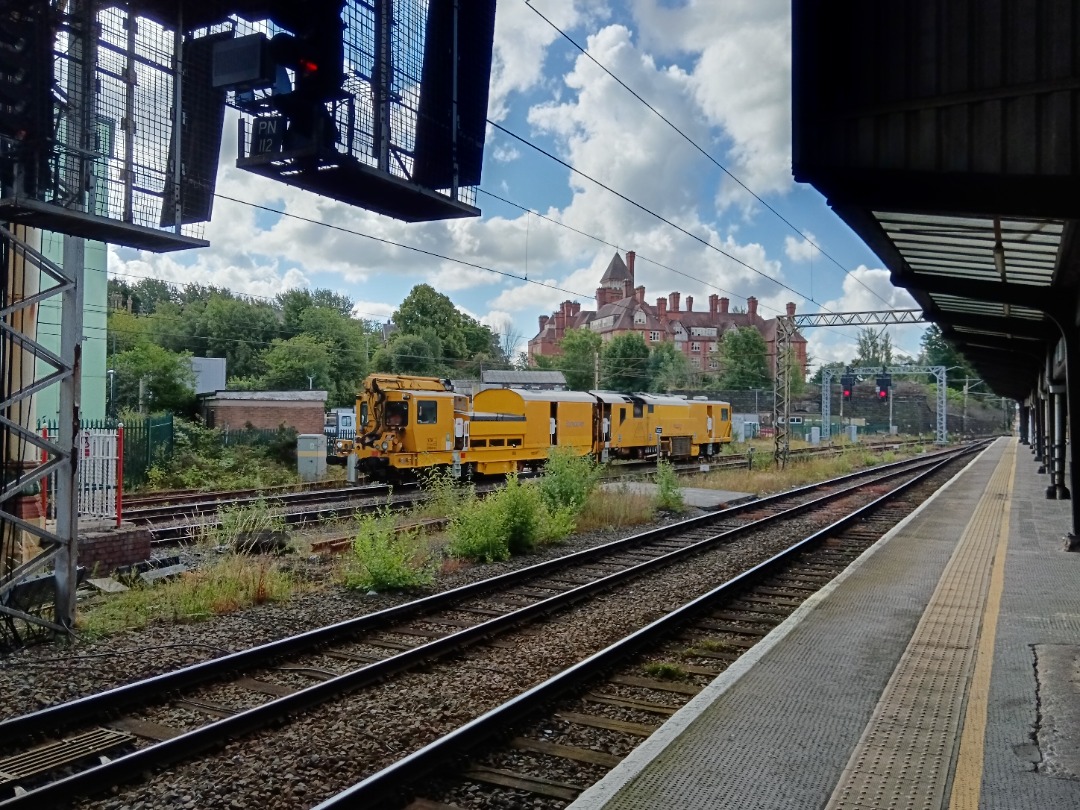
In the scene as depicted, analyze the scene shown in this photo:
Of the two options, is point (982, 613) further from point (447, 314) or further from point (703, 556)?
point (447, 314)

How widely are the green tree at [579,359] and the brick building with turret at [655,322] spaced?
97.8 feet

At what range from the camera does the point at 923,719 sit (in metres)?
5.43

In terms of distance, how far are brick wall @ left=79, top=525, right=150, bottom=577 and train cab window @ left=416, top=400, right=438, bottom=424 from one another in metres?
11.2

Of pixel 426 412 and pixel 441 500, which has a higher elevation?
pixel 426 412

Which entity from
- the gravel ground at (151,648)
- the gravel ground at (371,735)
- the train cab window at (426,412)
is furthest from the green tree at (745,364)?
the gravel ground at (371,735)

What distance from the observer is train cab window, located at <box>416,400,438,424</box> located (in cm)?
2217

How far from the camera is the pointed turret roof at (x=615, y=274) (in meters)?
141

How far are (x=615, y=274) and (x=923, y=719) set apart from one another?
14119cm

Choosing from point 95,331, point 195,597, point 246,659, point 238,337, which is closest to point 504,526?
point 195,597

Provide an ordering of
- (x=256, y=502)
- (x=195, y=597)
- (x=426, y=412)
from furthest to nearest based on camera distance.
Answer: (x=426, y=412) → (x=256, y=502) → (x=195, y=597)

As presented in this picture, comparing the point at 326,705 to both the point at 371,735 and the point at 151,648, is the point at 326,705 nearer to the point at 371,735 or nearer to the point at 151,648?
the point at 371,735

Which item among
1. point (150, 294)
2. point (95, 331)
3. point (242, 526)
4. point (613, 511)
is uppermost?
point (150, 294)

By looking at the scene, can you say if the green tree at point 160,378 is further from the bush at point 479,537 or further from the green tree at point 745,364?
the green tree at point 745,364

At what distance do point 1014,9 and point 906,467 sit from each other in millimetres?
36237
